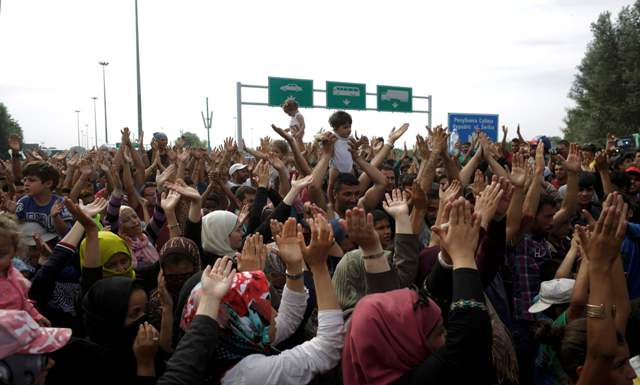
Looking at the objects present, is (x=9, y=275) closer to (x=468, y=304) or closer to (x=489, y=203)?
(x=468, y=304)

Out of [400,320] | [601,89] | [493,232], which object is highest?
[601,89]

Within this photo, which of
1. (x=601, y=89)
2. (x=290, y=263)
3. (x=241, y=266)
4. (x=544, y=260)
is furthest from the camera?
(x=601, y=89)

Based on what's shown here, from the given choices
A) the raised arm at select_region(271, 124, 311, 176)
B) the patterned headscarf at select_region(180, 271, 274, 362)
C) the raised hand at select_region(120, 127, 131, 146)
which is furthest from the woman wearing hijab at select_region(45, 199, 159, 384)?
the raised hand at select_region(120, 127, 131, 146)

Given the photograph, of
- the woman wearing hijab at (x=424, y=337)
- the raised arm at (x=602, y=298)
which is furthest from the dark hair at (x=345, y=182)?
the woman wearing hijab at (x=424, y=337)

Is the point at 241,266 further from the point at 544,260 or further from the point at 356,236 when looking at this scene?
the point at 544,260

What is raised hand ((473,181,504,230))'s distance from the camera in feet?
9.02

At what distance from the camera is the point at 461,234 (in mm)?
2240

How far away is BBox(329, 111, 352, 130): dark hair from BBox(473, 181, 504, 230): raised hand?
15.1ft

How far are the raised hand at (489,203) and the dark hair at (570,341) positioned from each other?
2.04ft

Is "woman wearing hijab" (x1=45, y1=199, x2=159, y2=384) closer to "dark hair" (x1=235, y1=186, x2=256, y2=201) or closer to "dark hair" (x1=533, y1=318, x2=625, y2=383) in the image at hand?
"dark hair" (x1=533, y1=318, x2=625, y2=383)

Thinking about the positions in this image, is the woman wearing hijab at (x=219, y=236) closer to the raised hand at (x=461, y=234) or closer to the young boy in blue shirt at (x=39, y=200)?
the young boy in blue shirt at (x=39, y=200)

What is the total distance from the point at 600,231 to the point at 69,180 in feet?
25.1

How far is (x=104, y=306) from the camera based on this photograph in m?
2.85

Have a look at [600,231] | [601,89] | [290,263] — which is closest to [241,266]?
[290,263]
